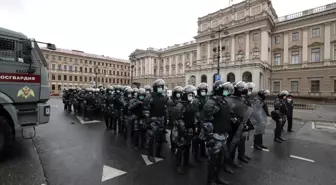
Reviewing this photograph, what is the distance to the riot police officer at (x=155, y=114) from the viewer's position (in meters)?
4.62

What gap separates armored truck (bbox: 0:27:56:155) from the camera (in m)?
4.24

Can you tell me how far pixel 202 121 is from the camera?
3.58m

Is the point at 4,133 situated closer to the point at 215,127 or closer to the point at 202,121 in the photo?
the point at 202,121

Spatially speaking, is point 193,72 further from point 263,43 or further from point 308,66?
point 308,66

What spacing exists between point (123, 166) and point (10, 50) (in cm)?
428

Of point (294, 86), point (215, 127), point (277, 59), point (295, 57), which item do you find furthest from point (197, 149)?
point (277, 59)

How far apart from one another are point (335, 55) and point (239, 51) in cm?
1695

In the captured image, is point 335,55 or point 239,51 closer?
point 335,55

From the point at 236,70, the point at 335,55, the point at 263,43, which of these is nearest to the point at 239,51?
the point at 263,43

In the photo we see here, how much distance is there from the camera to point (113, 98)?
315 inches

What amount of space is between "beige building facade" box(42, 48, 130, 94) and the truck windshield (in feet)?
172

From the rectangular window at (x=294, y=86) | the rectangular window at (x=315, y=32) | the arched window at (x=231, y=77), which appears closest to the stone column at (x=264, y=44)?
the arched window at (x=231, y=77)

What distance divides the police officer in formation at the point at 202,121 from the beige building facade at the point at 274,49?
85.2ft

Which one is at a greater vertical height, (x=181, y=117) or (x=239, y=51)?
(x=239, y=51)
